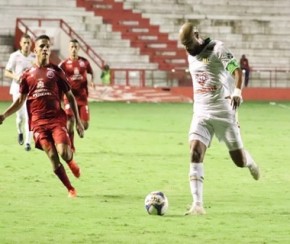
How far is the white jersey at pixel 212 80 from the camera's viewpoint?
1159 centimetres

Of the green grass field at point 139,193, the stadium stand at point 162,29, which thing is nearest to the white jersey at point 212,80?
the green grass field at point 139,193

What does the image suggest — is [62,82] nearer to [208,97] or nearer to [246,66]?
[208,97]

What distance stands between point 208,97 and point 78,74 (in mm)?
7191

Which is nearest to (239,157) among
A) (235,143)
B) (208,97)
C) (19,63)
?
(235,143)

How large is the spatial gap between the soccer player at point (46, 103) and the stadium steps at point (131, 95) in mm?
25249

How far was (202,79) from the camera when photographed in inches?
466

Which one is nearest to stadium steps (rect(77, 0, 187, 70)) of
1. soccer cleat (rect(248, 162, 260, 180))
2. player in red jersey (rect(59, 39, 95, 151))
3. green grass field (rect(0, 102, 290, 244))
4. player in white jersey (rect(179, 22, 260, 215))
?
green grass field (rect(0, 102, 290, 244))

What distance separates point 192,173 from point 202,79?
1.14 m

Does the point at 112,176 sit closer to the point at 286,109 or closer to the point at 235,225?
the point at 235,225

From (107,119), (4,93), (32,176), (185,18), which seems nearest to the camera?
(32,176)

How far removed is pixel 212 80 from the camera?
38.8 ft

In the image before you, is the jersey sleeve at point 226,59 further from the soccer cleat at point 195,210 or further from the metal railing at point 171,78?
the metal railing at point 171,78

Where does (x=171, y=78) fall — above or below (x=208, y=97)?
below

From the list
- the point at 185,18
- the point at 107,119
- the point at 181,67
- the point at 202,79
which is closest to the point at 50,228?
the point at 202,79
